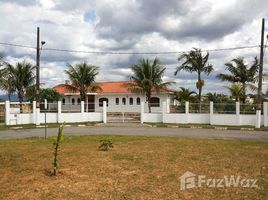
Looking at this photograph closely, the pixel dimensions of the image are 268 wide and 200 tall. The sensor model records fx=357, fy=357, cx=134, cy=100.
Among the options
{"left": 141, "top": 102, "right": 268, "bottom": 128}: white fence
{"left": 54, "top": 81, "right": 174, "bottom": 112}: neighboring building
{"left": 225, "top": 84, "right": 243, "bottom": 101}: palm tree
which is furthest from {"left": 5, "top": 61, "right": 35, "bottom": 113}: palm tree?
{"left": 225, "top": 84, "right": 243, "bottom": 101}: palm tree

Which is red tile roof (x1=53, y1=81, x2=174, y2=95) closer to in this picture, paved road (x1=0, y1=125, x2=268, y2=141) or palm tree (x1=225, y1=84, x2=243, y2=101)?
palm tree (x1=225, y1=84, x2=243, y2=101)

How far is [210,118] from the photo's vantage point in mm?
26453

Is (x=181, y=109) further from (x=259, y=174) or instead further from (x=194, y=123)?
(x=259, y=174)

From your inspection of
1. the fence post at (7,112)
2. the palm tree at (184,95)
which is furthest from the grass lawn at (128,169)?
the palm tree at (184,95)

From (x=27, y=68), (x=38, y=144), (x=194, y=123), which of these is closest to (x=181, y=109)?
(x=194, y=123)

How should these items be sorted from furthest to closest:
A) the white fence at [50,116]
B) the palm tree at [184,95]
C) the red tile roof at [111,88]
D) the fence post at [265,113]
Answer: the red tile roof at [111,88] → the palm tree at [184,95] → the white fence at [50,116] → the fence post at [265,113]

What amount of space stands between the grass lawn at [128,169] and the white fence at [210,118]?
10924mm

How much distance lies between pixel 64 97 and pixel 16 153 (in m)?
31.9

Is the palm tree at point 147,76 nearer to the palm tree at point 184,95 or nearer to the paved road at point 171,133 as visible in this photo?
the palm tree at point 184,95

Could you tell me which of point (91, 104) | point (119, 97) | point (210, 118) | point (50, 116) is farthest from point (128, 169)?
point (119, 97)

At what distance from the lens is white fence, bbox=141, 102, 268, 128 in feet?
81.0

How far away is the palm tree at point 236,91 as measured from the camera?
3058 cm

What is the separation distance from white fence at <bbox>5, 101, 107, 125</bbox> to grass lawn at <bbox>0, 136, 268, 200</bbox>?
12.4 m

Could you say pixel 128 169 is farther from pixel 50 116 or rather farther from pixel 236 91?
pixel 236 91
